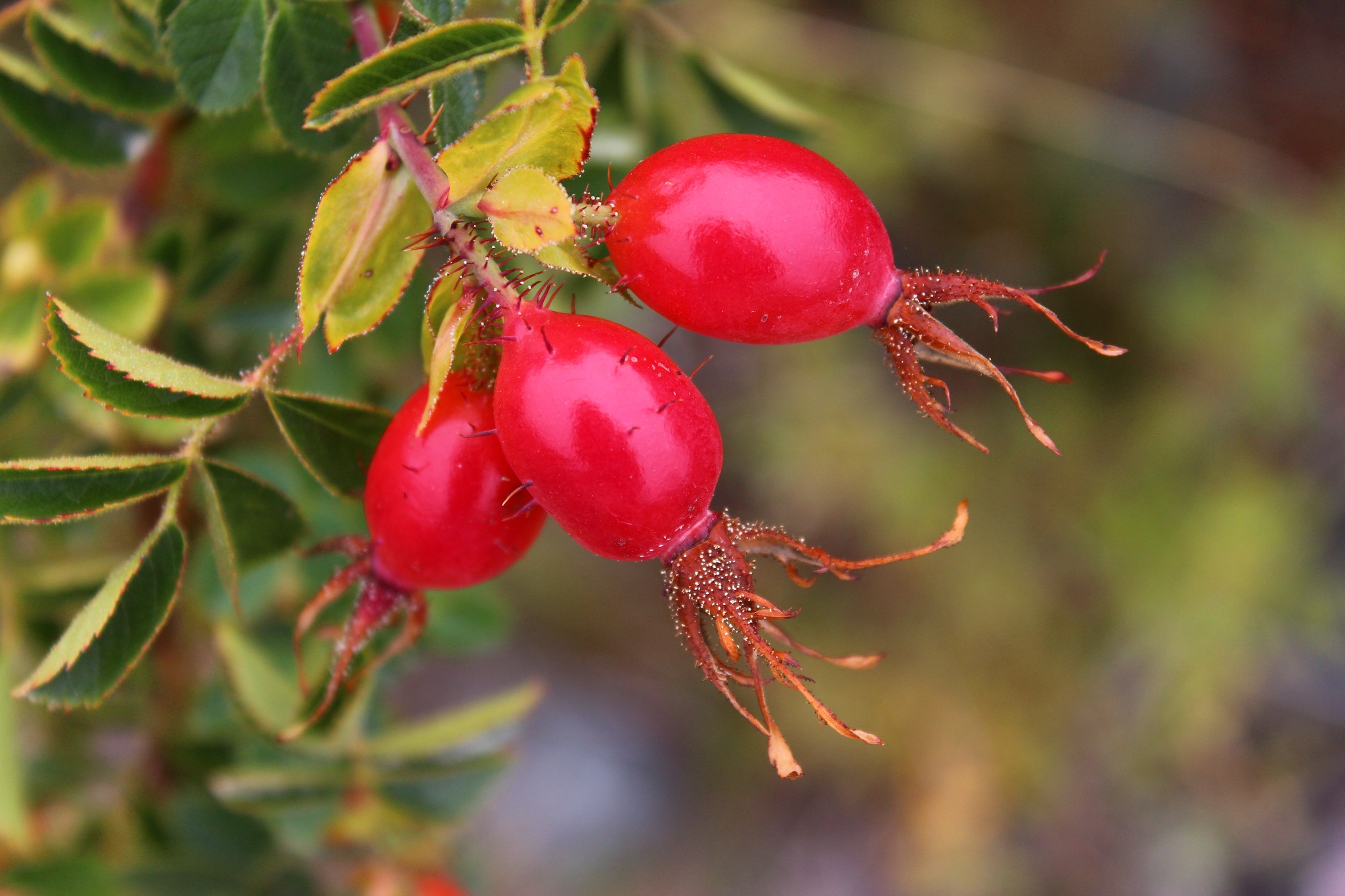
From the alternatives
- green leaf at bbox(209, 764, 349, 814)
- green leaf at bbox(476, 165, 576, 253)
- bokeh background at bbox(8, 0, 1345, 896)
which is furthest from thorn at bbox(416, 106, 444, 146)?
bokeh background at bbox(8, 0, 1345, 896)

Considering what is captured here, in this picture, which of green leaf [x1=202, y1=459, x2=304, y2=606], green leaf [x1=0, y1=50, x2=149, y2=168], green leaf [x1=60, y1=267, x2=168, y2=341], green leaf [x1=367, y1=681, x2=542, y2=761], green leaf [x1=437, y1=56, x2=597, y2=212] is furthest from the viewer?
green leaf [x1=367, y1=681, x2=542, y2=761]

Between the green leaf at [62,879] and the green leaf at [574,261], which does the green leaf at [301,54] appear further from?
A: the green leaf at [62,879]

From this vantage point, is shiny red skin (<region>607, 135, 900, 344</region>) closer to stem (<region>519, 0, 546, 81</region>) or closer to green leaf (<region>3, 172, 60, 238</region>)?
stem (<region>519, 0, 546, 81</region>)

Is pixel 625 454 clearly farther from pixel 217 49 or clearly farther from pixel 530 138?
pixel 217 49

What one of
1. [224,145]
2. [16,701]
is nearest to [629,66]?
[224,145]

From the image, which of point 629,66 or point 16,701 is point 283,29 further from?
point 16,701

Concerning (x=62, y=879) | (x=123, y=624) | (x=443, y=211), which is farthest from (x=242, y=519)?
(x=62, y=879)
